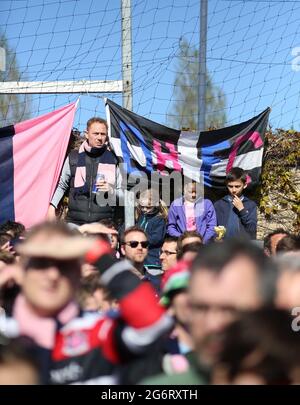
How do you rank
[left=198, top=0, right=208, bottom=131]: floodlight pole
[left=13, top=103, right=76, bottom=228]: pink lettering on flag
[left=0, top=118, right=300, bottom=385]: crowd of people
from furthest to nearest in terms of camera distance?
[left=198, top=0, right=208, bottom=131]: floodlight pole < [left=13, top=103, right=76, bottom=228]: pink lettering on flag < [left=0, top=118, right=300, bottom=385]: crowd of people

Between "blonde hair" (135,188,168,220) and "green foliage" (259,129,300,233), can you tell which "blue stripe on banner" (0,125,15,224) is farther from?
"green foliage" (259,129,300,233)

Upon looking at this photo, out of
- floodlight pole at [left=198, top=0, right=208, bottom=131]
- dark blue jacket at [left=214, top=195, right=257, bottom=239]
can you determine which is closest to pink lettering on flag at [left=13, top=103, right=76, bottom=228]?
floodlight pole at [left=198, top=0, right=208, bottom=131]

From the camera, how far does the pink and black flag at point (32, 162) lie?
455 cm

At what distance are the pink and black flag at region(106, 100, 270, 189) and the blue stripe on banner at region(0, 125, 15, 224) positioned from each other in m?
0.94

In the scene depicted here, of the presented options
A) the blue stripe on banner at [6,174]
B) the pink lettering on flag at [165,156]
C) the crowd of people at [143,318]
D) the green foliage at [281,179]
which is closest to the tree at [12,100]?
the blue stripe on banner at [6,174]

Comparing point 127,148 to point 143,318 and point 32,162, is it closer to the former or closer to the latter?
point 32,162

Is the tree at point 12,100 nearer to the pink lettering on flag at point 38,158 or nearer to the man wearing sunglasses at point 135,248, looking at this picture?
the pink lettering on flag at point 38,158

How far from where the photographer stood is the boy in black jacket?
4.45 meters

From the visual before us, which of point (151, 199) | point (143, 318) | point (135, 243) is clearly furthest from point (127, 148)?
point (143, 318)

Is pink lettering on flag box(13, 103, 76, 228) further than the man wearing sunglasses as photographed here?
Yes

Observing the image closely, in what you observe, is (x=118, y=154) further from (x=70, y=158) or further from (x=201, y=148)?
(x=201, y=148)

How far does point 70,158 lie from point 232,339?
337 centimetres
